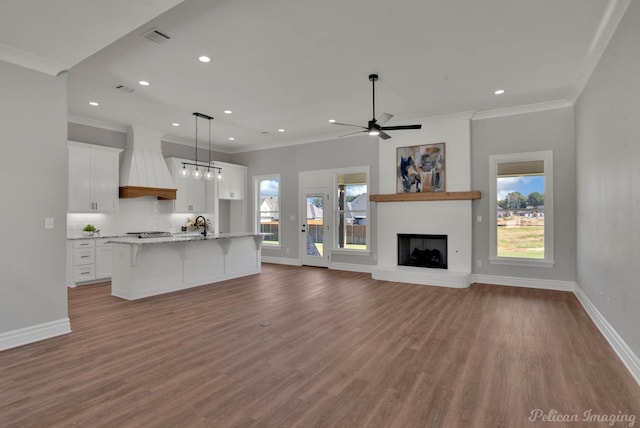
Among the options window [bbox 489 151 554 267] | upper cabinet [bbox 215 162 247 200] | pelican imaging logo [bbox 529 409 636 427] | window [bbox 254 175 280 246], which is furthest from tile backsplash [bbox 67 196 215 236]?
pelican imaging logo [bbox 529 409 636 427]

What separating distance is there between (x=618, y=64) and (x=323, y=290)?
465 centimetres

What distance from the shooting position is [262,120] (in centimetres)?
679

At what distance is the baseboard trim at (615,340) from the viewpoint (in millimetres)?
2710

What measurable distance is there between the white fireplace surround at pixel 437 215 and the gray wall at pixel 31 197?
16.9 ft

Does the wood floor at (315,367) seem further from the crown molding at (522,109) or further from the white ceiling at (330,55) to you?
the crown molding at (522,109)

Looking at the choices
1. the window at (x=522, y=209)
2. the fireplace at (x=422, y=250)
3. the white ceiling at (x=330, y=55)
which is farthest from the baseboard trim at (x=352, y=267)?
the white ceiling at (x=330, y=55)

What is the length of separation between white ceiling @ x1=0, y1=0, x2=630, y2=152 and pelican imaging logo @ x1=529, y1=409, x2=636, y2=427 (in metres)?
3.27

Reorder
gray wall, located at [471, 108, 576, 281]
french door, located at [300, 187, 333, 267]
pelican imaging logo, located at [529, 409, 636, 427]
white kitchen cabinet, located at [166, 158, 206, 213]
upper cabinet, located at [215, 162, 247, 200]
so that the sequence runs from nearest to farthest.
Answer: pelican imaging logo, located at [529, 409, 636, 427] < gray wall, located at [471, 108, 576, 281] < white kitchen cabinet, located at [166, 158, 206, 213] < french door, located at [300, 187, 333, 267] < upper cabinet, located at [215, 162, 247, 200]

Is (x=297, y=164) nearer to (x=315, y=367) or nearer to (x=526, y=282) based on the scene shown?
(x=526, y=282)

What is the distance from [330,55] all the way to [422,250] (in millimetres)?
4392

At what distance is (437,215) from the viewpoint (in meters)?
6.58

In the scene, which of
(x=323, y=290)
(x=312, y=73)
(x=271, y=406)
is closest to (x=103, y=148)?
(x=312, y=73)

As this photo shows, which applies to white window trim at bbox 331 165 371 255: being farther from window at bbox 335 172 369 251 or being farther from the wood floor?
the wood floor

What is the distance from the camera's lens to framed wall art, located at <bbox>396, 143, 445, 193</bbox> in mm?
6582
